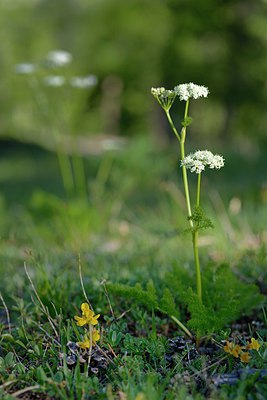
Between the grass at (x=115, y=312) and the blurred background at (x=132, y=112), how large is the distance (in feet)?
0.31

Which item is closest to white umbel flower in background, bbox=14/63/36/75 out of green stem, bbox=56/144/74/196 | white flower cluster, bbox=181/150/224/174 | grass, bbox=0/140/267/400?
grass, bbox=0/140/267/400

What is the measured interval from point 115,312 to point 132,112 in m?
23.8

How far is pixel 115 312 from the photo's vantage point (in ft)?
7.09

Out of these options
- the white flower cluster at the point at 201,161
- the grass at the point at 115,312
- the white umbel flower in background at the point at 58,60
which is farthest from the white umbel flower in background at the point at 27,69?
the white flower cluster at the point at 201,161

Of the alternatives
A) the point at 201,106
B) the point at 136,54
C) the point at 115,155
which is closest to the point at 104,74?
the point at 136,54

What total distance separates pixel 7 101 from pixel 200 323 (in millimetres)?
24706

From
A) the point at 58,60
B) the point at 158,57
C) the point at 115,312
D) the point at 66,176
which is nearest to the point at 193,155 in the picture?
the point at 115,312

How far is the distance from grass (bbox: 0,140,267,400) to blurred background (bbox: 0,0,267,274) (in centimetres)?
9

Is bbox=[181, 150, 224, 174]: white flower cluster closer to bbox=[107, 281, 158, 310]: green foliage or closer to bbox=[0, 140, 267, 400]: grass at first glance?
bbox=[0, 140, 267, 400]: grass

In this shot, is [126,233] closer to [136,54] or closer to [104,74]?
[136,54]

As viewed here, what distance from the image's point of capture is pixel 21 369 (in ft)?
5.50

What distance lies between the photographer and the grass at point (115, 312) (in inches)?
61.8

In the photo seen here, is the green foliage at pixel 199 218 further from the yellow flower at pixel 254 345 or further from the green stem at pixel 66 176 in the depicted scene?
the green stem at pixel 66 176

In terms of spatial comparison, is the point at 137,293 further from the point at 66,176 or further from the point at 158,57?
the point at 158,57
